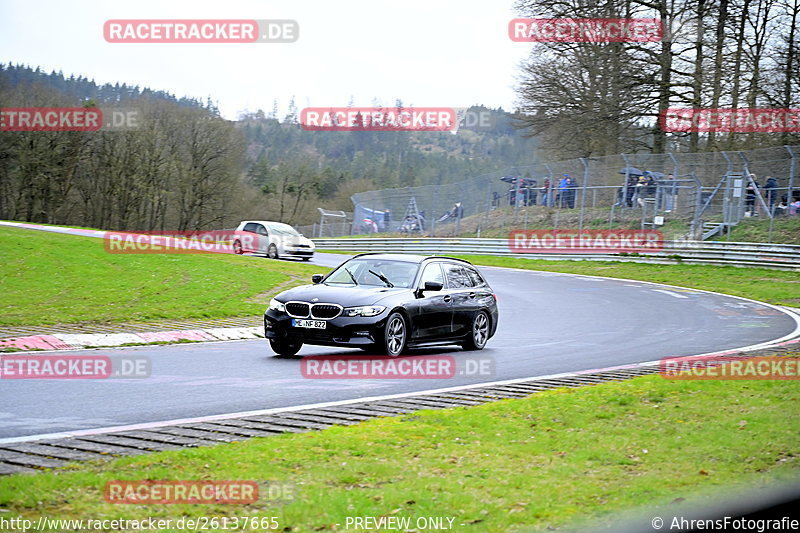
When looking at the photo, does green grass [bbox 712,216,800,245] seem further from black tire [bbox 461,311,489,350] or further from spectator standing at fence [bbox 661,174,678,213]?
black tire [bbox 461,311,489,350]

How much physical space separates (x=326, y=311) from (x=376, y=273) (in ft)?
5.54

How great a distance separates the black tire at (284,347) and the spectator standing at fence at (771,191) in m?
26.5

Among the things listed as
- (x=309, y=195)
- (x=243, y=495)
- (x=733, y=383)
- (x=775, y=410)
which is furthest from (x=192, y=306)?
(x=309, y=195)

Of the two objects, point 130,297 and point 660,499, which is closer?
point 660,499

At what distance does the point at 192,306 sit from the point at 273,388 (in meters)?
9.45

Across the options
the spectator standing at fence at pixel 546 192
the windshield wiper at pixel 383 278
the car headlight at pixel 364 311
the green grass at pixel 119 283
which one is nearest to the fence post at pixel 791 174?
the spectator standing at fence at pixel 546 192

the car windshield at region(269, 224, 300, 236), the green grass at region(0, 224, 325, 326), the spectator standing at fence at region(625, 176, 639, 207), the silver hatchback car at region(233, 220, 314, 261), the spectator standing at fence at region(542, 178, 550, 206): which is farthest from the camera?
the spectator standing at fence at region(542, 178, 550, 206)

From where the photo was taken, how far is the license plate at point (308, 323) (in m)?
12.4

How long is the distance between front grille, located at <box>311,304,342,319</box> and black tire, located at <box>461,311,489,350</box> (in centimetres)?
295

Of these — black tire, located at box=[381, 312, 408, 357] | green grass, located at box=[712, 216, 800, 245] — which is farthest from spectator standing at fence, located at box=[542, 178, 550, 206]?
black tire, located at box=[381, 312, 408, 357]

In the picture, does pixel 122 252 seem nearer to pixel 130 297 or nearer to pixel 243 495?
pixel 130 297

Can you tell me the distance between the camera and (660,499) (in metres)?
5.09

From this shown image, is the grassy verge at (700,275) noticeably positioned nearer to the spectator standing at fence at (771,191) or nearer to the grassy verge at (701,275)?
the grassy verge at (701,275)

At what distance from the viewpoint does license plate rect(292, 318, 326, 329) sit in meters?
12.4
